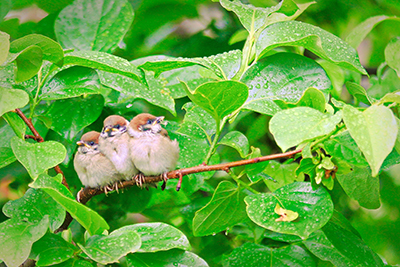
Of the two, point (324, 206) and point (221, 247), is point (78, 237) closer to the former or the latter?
point (221, 247)

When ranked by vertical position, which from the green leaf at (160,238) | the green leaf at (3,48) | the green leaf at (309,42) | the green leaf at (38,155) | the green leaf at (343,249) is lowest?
the green leaf at (343,249)

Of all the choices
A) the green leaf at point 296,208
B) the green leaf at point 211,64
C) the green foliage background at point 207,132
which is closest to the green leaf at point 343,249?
the green foliage background at point 207,132

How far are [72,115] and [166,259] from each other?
57 cm

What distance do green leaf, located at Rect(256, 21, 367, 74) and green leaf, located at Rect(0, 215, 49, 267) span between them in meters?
0.73

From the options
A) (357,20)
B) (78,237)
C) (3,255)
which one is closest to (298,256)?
(3,255)

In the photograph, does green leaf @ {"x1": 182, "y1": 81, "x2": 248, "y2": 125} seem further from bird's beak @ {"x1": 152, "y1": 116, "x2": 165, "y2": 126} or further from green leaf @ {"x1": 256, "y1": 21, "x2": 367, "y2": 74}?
bird's beak @ {"x1": 152, "y1": 116, "x2": 165, "y2": 126}

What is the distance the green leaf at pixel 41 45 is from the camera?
39.1 inches

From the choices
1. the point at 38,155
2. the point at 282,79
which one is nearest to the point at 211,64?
the point at 282,79

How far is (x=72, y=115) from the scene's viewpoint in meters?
1.35

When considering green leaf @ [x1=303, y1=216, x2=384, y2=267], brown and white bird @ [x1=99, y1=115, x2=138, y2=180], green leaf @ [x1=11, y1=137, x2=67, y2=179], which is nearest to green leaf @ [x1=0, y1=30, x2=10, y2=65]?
green leaf @ [x1=11, y1=137, x2=67, y2=179]

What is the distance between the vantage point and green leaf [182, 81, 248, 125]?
0.94 metres

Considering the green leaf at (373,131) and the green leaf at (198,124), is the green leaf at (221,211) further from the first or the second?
the green leaf at (373,131)

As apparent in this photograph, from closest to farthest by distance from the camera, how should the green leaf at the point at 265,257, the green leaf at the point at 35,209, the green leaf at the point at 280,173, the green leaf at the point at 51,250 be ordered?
the green leaf at the point at 51,250 → the green leaf at the point at 35,209 → the green leaf at the point at 265,257 → the green leaf at the point at 280,173

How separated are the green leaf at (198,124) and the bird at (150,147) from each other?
184mm
